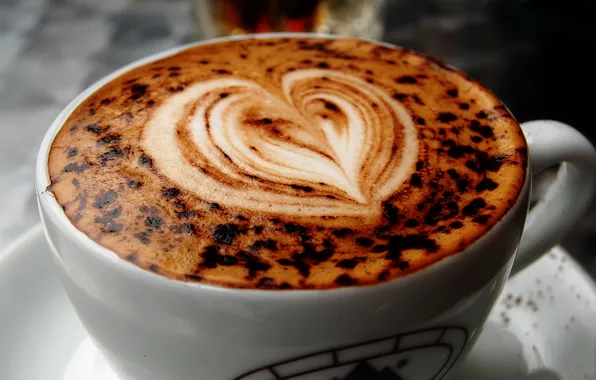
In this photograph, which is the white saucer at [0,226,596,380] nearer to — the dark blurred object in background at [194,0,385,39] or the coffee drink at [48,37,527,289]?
the coffee drink at [48,37,527,289]

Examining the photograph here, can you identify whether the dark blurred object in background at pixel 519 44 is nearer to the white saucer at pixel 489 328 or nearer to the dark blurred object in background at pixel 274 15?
the dark blurred object in background at pixel 274 15

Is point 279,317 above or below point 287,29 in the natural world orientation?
below

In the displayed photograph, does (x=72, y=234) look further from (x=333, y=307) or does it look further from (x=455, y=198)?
(x=455, y=198)

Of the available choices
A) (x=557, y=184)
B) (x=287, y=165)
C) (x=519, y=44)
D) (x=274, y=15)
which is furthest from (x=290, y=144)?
(x=519, y=44)

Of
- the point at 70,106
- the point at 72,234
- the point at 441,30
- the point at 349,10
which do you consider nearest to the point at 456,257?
the point at 72,234

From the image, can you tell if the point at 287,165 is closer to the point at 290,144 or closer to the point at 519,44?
the point at 290,144

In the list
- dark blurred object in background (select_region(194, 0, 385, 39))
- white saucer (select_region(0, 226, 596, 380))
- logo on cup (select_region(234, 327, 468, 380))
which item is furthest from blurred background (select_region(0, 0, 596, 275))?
logo on cup (select_region(234, 327, 468, 380))

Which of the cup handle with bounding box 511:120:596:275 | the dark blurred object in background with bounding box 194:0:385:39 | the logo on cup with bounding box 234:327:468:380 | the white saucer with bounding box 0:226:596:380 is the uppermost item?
the dark blurred object in background with bounding box 194:0:385:39

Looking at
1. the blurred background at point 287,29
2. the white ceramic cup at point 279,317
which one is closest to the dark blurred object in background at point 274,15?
the blurred background at point 287,29
